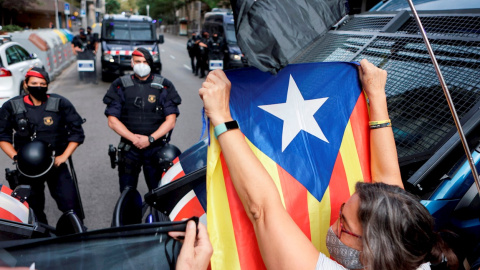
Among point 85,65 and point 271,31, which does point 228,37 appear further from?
point 271,31

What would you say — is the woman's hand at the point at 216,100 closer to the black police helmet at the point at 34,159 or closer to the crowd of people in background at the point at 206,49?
the black police helmet at the point at 34,159

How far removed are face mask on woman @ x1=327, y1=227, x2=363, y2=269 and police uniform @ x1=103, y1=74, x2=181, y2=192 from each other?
2.60 m

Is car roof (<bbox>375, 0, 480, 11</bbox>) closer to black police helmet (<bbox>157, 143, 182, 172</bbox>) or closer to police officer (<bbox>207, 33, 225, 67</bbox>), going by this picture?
black police helmet (<bbox>157, 143, 182, 172</bbox>)

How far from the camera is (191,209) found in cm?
223

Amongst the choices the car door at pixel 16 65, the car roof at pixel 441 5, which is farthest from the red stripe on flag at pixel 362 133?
the car door at pixel 16 65

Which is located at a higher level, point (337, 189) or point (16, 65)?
point (337, 189)

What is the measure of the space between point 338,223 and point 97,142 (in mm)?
6427

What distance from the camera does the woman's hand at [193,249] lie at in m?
1.30

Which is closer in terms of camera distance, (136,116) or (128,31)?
(136,116)

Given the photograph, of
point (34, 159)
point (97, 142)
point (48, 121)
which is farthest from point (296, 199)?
point (97, 142)

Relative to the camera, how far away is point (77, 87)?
1257 centimetres

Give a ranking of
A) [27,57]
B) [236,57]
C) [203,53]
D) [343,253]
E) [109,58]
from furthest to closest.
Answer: [203,53] < [236,57] < [109,58] < [27,57] < [343,253]

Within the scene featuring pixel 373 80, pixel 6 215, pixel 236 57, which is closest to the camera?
pixel 373 80

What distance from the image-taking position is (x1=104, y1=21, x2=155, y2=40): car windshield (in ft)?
44.2
